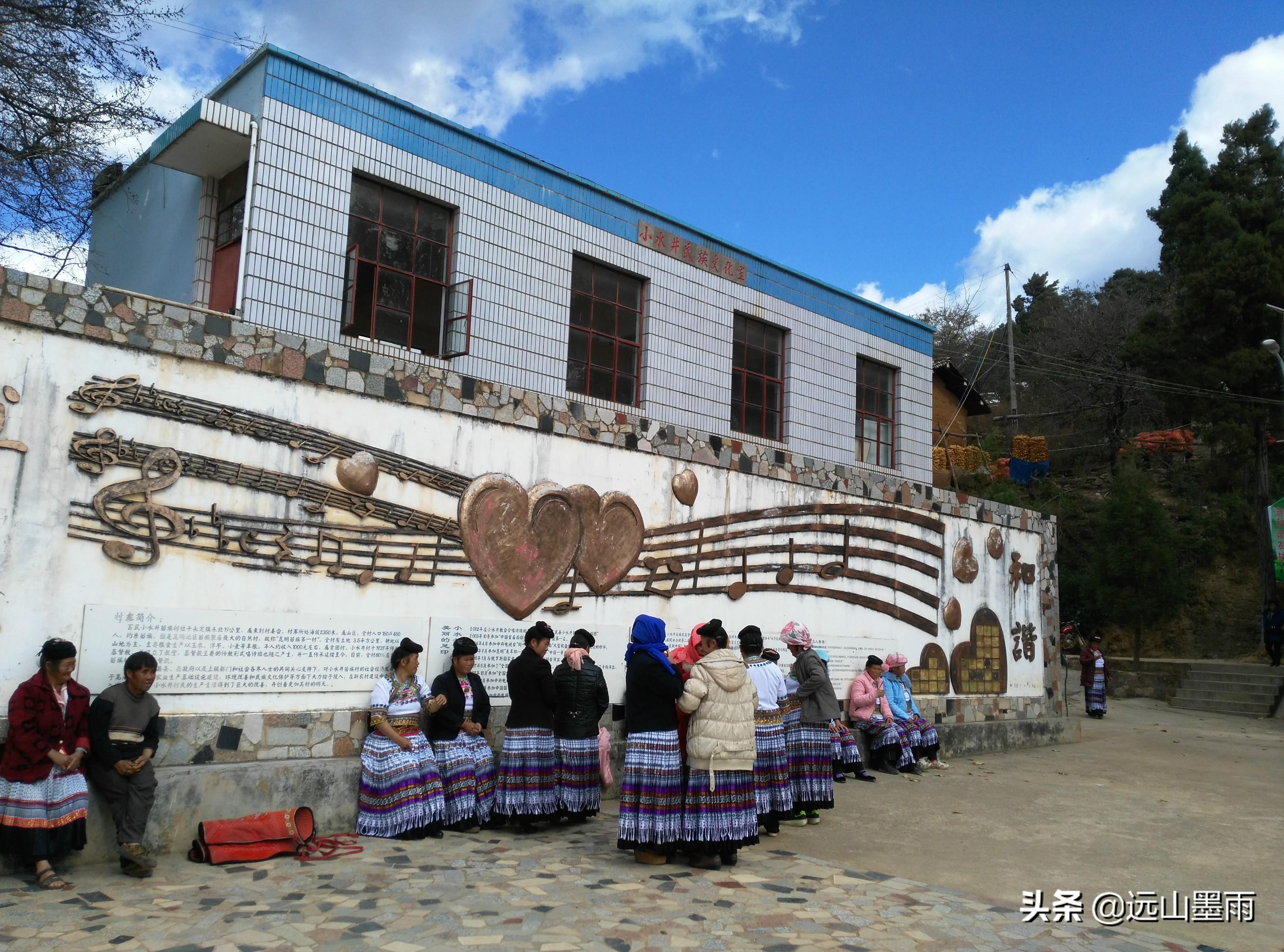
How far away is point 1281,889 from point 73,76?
13239 mm

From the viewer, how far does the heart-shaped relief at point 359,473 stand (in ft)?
22.9

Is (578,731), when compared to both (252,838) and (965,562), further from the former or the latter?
(965,562)

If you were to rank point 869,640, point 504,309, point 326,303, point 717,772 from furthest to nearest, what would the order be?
1. point 869,640
2. point 504,309
3. point 326,303
4. point 717,772

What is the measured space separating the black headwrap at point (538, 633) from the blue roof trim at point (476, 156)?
214 inches

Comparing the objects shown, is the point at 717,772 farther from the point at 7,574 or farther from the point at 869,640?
the point at 869,640

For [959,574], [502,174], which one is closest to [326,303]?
[502,174]

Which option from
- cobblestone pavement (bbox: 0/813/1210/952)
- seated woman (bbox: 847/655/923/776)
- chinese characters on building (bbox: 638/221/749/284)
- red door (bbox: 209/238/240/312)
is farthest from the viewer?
chinese characters on building (bbox: 638/221/749/284)

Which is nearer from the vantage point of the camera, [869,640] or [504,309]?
[504,309]

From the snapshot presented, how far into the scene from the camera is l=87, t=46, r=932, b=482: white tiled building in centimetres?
909

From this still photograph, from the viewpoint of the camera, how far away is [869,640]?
11266 millimetres

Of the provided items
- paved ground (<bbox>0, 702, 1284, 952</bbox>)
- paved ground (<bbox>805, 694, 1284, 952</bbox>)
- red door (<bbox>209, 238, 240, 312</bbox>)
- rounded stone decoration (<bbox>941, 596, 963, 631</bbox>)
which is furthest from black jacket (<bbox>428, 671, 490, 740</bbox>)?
rounded stone decoration (<bbox>941, 596, 963, 631</bbox>)

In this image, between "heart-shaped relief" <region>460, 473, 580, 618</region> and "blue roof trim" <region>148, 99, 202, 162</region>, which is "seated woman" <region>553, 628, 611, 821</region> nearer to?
"heart-shaped relief" <region>460, 473, 580, 618</region>

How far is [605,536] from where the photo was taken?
8.62m

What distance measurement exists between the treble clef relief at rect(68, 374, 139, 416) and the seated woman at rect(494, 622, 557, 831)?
3.11 m
